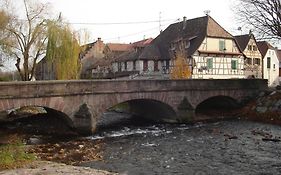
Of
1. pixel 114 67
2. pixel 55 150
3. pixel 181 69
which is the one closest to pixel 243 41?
pixel 114 67

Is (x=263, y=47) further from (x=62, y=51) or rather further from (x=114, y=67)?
(x=62, y=51)

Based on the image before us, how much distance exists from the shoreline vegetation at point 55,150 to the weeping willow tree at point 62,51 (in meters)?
13.6

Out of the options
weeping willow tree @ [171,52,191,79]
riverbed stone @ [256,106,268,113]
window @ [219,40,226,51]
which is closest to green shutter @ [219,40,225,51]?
window @ [219,40,226,51]

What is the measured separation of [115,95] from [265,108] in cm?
1427

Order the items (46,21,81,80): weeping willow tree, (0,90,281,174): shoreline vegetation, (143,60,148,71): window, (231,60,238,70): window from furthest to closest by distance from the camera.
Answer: (143,60,148,71): window
(231,60,238,70): window
(46,21,81,80): weeping willow tree
(0,90,281,174): shoreline vegetation

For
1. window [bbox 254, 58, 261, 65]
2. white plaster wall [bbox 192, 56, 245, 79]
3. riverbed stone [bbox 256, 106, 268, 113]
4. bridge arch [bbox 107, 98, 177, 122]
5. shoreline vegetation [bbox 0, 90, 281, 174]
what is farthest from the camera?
window [bbox 254, 58, 261, 65]

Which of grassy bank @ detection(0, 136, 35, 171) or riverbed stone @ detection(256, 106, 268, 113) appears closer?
grassy bank @ detection(0, 136, 35, 171)

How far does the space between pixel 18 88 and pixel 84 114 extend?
485cm

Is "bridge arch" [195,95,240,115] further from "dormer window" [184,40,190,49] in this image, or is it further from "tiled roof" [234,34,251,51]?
"tiled roof" [234,34,251,51]

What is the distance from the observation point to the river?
15.5m

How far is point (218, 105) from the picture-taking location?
35250mm

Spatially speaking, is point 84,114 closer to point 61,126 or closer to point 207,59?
point 61,126

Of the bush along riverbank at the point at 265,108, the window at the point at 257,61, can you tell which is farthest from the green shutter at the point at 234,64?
the bush along riverbank at the point at 265,108

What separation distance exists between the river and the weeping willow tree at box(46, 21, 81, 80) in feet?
39.5
